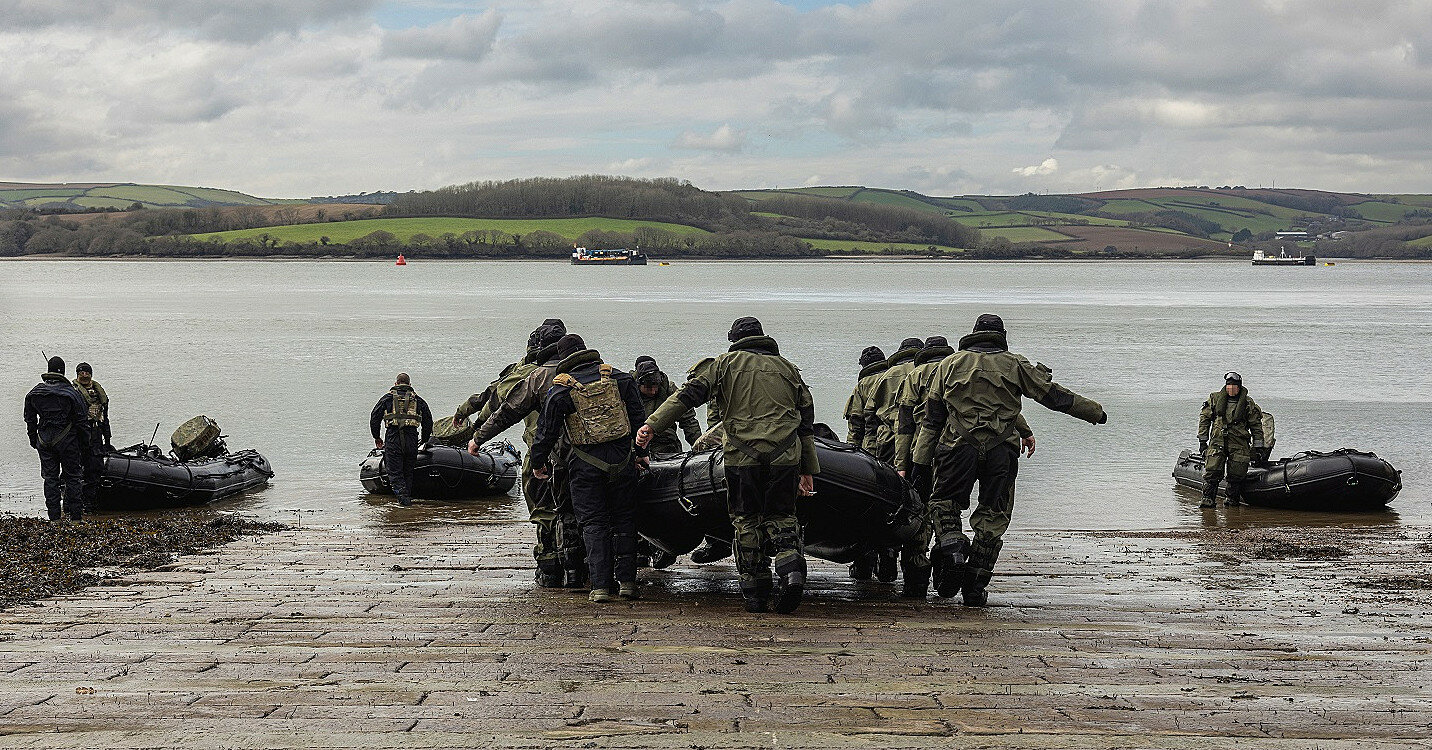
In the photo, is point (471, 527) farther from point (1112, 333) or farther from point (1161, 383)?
point (1112, 333)

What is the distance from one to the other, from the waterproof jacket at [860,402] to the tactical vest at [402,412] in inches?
240

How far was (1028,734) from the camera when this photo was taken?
4.89m

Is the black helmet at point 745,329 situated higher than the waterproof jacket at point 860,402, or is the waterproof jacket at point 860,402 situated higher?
the black helmet at point 745,329

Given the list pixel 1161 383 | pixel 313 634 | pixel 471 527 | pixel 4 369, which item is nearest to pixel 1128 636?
pixel 313 634

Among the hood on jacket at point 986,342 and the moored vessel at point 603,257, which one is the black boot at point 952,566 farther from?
the moored vessel at point 603,257

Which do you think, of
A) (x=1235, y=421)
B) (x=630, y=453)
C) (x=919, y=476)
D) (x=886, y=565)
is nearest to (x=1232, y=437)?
(x=1235, y=421)

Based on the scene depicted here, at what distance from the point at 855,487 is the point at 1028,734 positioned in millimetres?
3536

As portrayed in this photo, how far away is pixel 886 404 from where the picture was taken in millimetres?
11266

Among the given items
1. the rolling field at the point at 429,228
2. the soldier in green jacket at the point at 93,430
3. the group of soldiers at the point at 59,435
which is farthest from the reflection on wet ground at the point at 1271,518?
the rolling field at the point at 429,228

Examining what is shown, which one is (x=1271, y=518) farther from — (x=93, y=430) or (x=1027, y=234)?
(x=1027, y=234)

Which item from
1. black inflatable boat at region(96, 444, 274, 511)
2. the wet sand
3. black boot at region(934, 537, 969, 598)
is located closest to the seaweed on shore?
the wet sand

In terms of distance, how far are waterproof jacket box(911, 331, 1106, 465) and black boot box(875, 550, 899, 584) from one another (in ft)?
3.33

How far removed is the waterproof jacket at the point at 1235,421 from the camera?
614 inches

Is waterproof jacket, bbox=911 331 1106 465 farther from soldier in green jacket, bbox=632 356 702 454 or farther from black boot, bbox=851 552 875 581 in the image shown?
soldier in green jacket, bbox=632 356 702 454
